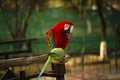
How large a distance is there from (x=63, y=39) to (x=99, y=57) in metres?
8.87

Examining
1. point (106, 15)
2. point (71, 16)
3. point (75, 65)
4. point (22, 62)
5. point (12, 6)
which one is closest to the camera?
point (22, 62)

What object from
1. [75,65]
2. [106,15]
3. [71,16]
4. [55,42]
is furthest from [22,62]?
[71,16]

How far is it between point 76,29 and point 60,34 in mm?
12169

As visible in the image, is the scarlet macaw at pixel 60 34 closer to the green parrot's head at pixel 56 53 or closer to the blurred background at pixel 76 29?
the green parrot's head at pixel 56 53

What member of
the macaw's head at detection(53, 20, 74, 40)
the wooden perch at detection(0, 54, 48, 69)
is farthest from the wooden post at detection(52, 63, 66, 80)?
the macaw's head at detection(53, 20, 74, 40)

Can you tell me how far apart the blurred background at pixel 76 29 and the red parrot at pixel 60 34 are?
10.7 ft

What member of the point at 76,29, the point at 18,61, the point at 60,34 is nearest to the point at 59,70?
the point at 60,34

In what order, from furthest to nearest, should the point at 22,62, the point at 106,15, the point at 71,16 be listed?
the point at 71,16, the point at 106,15, the point at 22,62

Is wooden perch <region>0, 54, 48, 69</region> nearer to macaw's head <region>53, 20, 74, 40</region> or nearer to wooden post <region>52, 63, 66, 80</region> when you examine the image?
wooden post <region>52, 63, 66, 80</region>

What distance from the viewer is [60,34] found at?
4332mm

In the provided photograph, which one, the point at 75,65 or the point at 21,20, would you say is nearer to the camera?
the point at 21,20

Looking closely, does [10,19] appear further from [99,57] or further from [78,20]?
[78,20]

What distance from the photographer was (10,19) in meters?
11.6

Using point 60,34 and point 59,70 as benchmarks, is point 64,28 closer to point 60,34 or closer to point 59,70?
point 60,34
